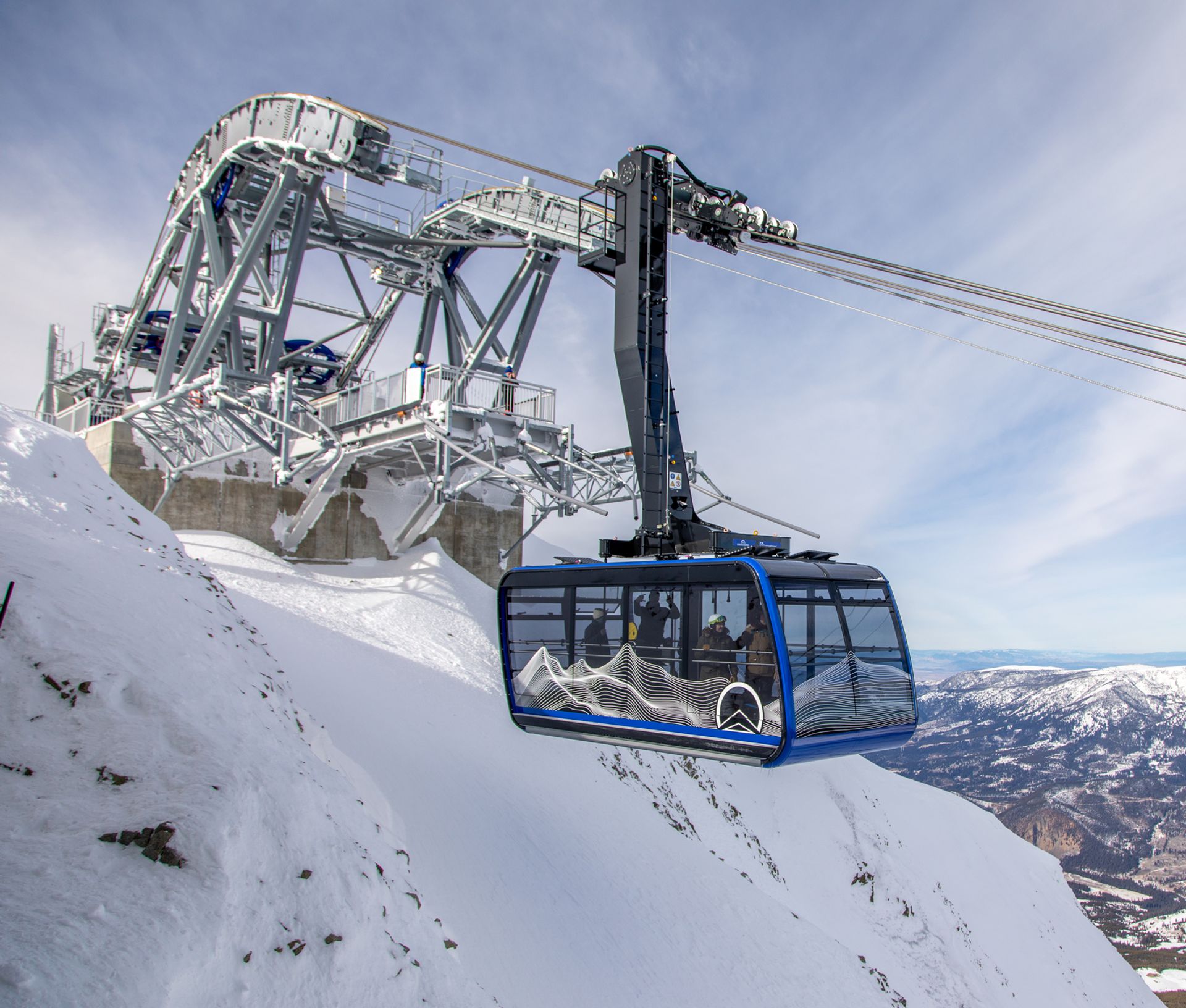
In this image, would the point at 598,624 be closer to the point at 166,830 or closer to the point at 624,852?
the point at 166,830

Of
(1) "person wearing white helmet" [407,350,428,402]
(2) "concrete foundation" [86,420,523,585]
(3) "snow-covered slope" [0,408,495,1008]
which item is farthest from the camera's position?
(2) "concrete foundation" [86,420,523,585]

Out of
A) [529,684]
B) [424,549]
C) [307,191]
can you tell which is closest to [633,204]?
[529,684]

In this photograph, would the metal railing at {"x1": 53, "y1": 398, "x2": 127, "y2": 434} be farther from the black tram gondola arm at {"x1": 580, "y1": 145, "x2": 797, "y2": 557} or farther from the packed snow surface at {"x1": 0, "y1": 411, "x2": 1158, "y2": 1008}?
the black tram gondola arm at {"x1": 580, "y1": 145, "x2": 797, "y2": 557}

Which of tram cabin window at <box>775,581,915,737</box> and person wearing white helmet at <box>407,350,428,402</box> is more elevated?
person wearing white helmet at <box>407,350,428,402</box>

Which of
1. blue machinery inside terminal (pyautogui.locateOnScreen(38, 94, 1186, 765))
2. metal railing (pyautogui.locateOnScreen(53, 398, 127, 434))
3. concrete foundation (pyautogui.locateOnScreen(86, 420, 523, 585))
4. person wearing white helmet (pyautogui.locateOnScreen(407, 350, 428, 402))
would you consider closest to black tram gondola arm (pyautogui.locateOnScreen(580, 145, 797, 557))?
blue machinery inside terminal (pyautogui.locateOnScreen(38, 94, 1186, 765))

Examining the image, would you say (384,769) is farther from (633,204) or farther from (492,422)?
(492,422)

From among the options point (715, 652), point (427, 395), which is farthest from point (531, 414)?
point (715, 652)
